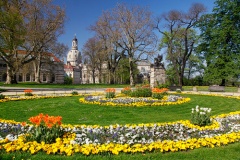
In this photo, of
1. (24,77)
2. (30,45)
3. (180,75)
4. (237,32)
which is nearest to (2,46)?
(30,45)

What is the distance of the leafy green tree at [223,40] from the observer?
3678 centimetres

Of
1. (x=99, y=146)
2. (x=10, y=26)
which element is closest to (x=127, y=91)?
(x=99, y=146)

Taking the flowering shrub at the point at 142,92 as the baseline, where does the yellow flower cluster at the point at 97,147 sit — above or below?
below

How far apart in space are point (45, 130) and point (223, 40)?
38.8 meters

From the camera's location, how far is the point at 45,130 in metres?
5.76

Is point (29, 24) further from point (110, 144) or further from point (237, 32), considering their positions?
point (237, 32)

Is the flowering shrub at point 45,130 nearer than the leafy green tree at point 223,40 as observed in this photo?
Yes

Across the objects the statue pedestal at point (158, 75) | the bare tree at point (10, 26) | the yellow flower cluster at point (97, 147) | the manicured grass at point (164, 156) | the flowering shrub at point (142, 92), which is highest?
the bare tree at point (10, 26)

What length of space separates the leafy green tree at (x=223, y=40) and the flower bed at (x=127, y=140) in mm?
32231

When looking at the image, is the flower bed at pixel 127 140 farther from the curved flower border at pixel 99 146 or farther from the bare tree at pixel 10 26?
the bare tree at pixel 10 26

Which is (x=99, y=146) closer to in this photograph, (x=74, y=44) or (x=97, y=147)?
(x=97, y=147)

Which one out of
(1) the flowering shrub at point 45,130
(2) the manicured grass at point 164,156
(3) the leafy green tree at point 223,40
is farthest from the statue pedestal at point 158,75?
(1) the flowering shrub at point 45,130

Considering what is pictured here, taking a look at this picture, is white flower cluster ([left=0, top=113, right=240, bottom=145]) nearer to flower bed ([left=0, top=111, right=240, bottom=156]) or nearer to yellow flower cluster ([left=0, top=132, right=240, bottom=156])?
flower bed ([left=0, top=111, right=240, bottom=156])

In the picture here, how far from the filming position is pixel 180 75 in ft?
131
